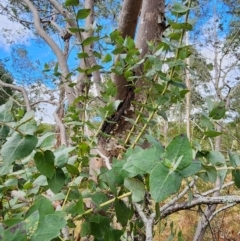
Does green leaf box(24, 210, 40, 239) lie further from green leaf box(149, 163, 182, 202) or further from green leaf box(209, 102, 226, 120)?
green leaf box(209, 102, 226, 120)

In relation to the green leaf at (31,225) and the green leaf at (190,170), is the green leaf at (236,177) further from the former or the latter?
the green leaf at (31,225)

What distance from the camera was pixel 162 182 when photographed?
215mm

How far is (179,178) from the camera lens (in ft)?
0.73

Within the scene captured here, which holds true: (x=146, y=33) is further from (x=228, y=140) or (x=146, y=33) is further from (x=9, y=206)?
(x=228, y=140)

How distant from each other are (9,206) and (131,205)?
0.14 metres

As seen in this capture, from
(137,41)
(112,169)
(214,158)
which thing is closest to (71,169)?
(112,169)

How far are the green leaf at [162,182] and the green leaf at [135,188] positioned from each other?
0.33 ft

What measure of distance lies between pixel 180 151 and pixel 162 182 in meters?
0.02

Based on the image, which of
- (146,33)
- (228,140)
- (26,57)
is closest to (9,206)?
(146,33)

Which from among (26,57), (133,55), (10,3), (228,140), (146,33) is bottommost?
(228,140)

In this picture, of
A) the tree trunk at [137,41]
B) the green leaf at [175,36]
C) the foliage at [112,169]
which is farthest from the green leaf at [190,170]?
the tree trunk at [137,41]

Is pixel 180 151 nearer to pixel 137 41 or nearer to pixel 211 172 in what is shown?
pixel 211 172

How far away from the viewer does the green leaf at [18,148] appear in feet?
0.87

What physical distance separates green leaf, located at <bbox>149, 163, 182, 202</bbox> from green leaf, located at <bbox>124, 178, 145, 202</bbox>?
10 cm
